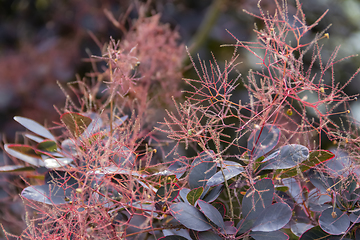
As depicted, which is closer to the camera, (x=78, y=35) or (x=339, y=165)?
(x=339, y=165)

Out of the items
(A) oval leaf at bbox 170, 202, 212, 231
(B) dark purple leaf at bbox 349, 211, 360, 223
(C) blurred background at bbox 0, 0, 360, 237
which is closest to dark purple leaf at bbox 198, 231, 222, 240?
(A) oval leaf at bbox 170, 202, 212, 231

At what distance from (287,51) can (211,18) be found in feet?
2.07

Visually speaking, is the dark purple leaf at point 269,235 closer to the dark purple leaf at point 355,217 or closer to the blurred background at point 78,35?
the dark purple leaf at point 355,217

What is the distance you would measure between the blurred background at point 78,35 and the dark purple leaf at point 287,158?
0.49 meters

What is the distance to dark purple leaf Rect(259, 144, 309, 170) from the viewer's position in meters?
0.22

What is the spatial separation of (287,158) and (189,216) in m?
0.09

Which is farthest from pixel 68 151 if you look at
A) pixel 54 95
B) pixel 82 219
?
pixel 54 95

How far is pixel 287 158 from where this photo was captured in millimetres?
224

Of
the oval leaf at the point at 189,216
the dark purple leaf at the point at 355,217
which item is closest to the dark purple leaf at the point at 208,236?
the oval leaf at the point at 189,216

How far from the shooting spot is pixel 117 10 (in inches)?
32.6

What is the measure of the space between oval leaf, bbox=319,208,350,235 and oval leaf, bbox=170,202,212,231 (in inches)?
3.5

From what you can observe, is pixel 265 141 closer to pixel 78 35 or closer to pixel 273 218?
pixel 273 218

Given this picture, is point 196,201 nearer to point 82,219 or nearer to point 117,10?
point 82,219

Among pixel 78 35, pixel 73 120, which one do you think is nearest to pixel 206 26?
pixel 78 35
